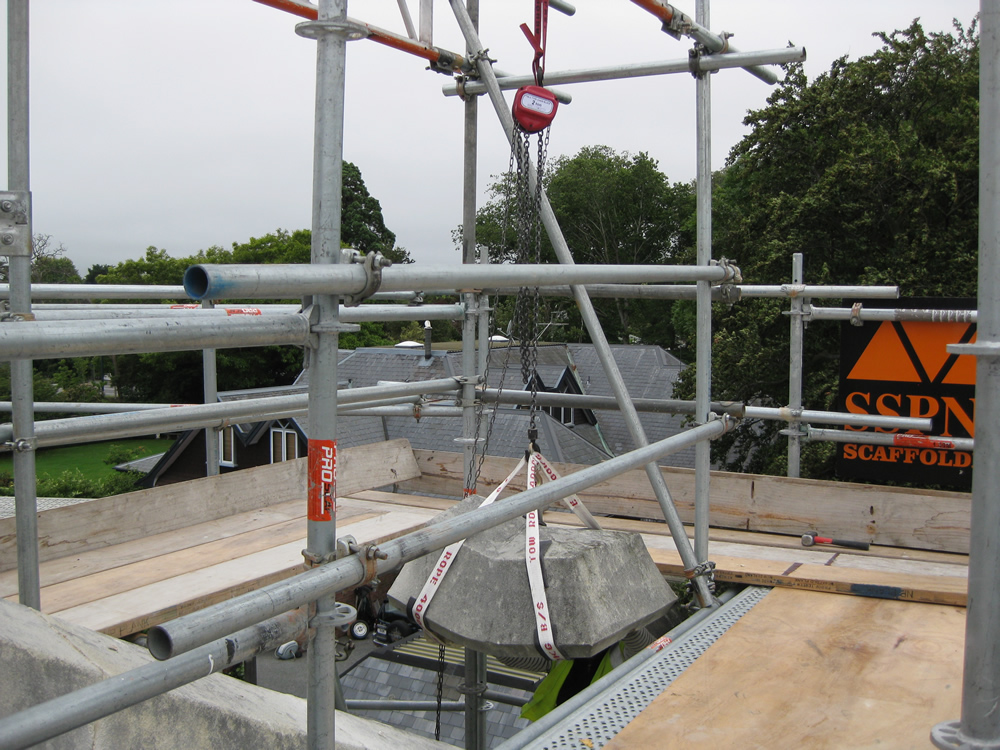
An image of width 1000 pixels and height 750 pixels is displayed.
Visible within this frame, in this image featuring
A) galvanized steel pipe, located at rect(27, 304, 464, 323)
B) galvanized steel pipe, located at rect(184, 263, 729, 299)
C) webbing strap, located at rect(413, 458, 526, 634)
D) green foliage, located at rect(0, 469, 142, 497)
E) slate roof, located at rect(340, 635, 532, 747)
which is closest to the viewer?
galvanized steel pipe, located at rect(184, 263, 729, 299)

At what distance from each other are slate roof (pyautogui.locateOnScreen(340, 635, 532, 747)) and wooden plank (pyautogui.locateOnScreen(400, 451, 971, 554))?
6057mm

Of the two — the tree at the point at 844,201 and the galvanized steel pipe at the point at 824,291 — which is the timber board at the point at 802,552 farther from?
the tree at the point at 844,201

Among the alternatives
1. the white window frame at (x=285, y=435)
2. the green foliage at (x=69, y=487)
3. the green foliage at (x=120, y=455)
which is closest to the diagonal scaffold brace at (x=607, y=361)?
the white window frame at (x=285, y=435)

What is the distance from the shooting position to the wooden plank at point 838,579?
3320 millimetres

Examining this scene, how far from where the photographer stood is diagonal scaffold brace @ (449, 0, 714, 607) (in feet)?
10.8

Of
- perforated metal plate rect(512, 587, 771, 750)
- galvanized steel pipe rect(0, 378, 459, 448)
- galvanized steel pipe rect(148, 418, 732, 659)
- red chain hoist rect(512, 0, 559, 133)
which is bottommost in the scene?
perforated metal plate rect(512, 587, 771, 750)

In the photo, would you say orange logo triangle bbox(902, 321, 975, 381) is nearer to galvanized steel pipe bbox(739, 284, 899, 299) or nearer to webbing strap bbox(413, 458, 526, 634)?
galvanized steel pipe bbox(739, 284, 899, 299)

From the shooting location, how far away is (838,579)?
349 centimetres

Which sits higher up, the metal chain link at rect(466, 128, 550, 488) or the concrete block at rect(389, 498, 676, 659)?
the metal chain link at rect(466, 128, 550, 488)

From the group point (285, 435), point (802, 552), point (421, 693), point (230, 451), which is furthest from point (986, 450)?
point (230, 451)

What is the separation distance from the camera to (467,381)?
14.3 ft

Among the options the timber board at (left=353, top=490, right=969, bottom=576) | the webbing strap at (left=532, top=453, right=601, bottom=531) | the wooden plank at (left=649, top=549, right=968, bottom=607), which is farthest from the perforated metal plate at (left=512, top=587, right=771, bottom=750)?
the timber board at (left=353, top=490, right=969, bottom=576)

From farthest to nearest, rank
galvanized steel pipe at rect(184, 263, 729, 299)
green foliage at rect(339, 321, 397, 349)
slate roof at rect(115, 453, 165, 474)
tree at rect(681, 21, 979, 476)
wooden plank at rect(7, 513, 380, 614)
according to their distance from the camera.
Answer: green foliage at rect(339, 321, 397, 349)
slate roof at rect(115, 453, 165, 474)
tree at rect(681, 21, 979, 476)
wooden plank at rect(7, 513, 380, 614)
galvanized steel pipe at rect(184, 263, 729, 299)

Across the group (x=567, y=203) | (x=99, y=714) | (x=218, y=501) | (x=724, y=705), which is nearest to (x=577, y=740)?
(x=724, y=705)
